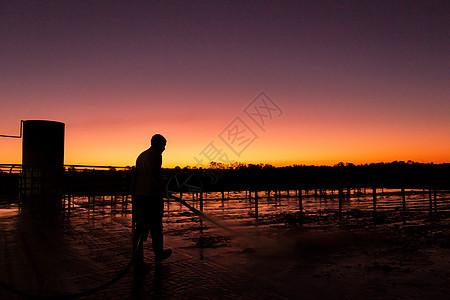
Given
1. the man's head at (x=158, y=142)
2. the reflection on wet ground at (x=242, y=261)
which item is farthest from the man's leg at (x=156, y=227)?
the man's head at (x=158, y=142)

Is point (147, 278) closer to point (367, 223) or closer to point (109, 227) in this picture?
point (109, 227)

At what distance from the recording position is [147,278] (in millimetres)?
5168

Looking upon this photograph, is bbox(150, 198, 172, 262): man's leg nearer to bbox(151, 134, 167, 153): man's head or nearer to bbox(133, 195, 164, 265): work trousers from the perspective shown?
bbox(133, 195, 164, 265): work trousers

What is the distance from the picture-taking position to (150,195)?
19.5ft

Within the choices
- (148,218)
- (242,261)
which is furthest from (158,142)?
(242,261)

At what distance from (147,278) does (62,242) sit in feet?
12.4

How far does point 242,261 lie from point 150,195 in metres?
1.88

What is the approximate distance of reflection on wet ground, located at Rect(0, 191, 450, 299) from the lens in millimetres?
4621

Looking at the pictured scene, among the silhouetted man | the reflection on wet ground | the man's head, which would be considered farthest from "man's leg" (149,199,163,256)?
the man's head

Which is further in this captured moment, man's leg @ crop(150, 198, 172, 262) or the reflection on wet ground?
man's leg @ crop(150, 198, 172, 262)

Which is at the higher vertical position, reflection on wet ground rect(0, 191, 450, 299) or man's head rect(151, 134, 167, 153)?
man's head rect(151, 134, 167, 153)

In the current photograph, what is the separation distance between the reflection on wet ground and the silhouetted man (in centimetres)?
50

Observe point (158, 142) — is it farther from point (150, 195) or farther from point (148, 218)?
point (148, 218)

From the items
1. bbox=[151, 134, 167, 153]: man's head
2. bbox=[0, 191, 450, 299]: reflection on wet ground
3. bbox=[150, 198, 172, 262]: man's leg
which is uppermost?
bbox=[151, 134, 167, 153]: man's head
